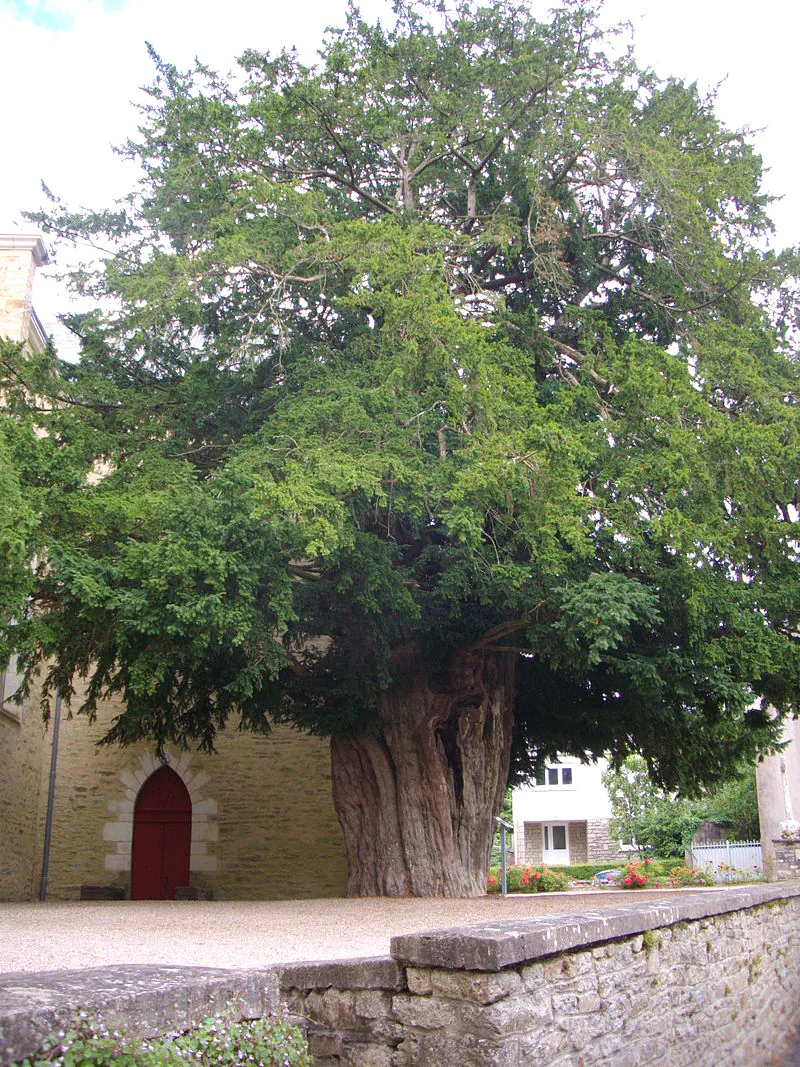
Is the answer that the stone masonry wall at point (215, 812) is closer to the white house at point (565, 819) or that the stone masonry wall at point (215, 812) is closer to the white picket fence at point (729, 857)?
the white picket fence at point (729, 857)

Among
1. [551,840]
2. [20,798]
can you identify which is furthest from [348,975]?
[551,840]

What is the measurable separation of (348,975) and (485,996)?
0.59 m

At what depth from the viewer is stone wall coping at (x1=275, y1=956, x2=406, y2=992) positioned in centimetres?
382

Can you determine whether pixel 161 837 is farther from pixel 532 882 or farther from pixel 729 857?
pixel 729 857

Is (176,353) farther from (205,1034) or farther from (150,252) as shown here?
(205,1034)

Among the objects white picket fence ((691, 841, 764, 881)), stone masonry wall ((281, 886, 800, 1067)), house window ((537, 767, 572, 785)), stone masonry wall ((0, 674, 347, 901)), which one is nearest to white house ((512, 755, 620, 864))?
house window ((537, 767, 572, 785))

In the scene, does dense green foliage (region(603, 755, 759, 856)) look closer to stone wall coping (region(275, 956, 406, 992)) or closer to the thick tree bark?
the thick tree bark

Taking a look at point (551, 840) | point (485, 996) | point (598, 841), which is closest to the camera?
point (485, 996)

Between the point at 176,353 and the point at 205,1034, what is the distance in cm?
1057

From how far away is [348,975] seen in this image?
3.86 metres

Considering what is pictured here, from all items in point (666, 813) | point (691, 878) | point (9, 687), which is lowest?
point (691, 878)

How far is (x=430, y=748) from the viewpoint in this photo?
12180 mm

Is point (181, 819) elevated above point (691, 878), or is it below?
above

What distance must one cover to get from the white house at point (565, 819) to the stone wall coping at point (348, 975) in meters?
38.2
